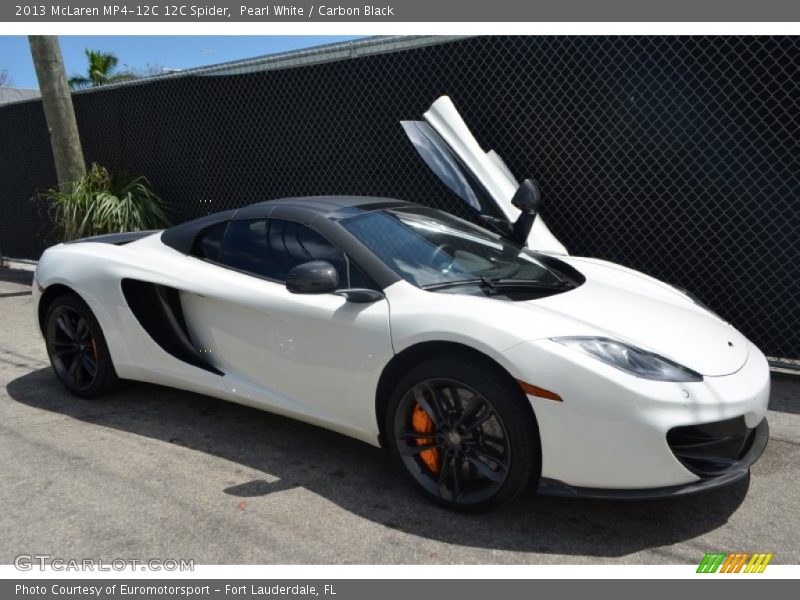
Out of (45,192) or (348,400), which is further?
(45,192)

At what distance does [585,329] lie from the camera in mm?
2701

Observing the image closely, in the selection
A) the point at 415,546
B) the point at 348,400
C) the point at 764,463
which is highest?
the point at 348,400

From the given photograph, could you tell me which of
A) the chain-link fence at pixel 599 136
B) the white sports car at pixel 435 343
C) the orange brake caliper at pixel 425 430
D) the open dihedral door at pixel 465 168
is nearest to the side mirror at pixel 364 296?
the white sports car at pixel 435 343

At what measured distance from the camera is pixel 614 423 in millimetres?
2451

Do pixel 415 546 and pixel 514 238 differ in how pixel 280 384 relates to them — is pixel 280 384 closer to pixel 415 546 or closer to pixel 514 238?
pixel 415 546

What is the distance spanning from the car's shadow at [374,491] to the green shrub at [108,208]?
390cm

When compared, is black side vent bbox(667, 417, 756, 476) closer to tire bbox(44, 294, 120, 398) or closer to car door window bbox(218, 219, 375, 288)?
car door window bbox(218, 219, 375, 288)

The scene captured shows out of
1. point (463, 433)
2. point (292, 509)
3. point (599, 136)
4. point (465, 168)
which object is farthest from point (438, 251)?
Answer: point (599, 136)

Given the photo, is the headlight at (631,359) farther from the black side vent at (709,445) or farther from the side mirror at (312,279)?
the side mirror at (312,279)

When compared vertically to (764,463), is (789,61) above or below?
above

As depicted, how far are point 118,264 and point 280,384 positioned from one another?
135cm

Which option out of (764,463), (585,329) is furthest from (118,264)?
(764,463)

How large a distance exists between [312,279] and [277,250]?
0.59 meters

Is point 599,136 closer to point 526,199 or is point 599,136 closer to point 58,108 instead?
point 526,199
